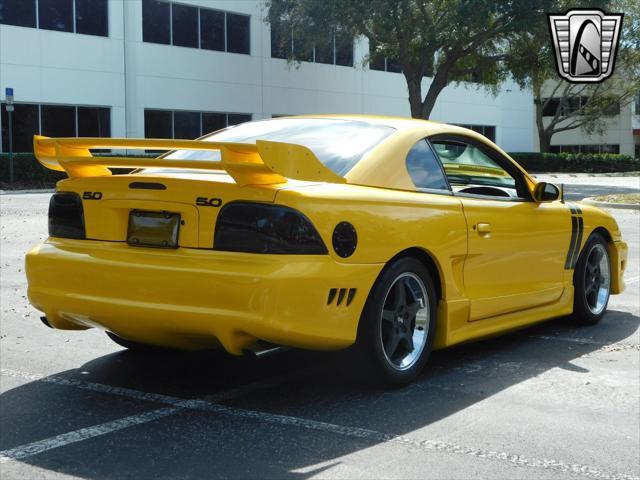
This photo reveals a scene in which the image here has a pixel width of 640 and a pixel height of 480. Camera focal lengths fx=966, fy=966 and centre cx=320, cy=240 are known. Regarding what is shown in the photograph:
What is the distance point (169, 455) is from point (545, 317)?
10.8 feet

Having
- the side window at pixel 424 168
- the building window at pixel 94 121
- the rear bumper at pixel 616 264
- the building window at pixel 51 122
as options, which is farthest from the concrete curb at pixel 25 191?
the side window at pixel 424 168

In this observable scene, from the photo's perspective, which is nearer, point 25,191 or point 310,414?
point 310,414

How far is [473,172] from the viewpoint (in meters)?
6.26

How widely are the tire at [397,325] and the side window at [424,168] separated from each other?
52 cm

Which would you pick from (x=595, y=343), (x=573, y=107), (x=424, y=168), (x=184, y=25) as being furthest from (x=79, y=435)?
(x=573, y=107)

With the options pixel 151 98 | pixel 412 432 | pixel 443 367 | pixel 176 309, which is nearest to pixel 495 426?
pixel 412 432

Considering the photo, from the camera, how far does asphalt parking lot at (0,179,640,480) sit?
3.94 metres

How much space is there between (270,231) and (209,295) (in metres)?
0.42

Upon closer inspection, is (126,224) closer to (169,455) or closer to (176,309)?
(176,309)

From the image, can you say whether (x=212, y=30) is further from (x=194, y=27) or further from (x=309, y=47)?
(x=309, y=47)

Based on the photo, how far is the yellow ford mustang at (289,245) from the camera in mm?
4555

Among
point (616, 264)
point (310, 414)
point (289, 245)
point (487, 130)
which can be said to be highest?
point (487, 130)

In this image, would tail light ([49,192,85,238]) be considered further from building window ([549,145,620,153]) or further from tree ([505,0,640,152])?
building window ([549,145,620,153])

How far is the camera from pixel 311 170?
4828 mm
